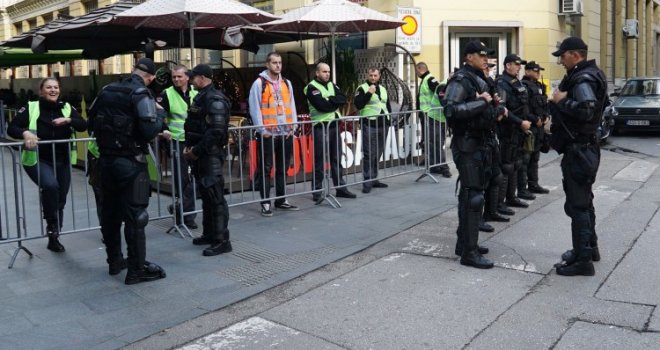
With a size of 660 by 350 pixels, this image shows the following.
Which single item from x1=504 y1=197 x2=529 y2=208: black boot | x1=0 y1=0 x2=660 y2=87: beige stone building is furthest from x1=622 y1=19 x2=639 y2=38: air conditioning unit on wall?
x1=504 y1=197 x2=529 y2=208: black boot

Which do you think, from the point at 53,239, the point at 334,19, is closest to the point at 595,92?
the point at 53,239

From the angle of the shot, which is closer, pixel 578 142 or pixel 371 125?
pixel 578 142

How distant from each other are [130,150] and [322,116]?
379cm

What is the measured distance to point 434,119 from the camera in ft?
34.4

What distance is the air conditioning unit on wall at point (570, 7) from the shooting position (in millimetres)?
15700

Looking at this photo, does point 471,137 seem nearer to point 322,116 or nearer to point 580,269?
point 580,269

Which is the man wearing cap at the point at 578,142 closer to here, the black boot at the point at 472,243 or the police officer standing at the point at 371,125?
the black boot at the point at 472,243

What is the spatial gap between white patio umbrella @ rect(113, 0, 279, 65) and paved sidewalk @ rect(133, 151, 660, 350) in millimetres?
4175

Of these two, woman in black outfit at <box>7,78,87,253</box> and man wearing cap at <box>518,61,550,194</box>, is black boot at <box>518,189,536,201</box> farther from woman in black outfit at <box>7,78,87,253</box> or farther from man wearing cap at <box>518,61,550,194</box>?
→ woman in black outfit at <box>7,78,87,253</box>

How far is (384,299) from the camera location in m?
5.08

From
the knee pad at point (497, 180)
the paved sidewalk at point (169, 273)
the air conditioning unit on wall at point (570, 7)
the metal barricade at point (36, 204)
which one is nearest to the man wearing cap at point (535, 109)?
the paved sidewalk at point (169, 273)

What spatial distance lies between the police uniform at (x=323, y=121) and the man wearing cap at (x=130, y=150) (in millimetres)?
3396

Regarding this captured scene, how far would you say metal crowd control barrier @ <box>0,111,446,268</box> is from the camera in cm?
733

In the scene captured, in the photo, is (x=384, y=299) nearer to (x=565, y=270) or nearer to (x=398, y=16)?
(x=565, y=270)
